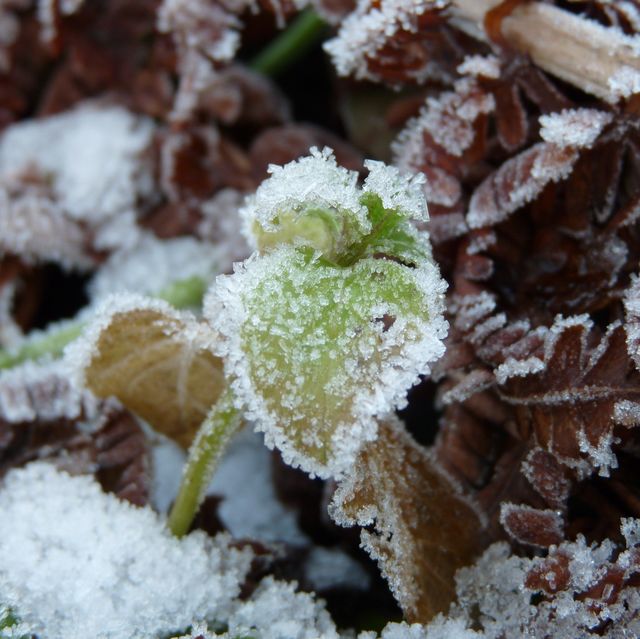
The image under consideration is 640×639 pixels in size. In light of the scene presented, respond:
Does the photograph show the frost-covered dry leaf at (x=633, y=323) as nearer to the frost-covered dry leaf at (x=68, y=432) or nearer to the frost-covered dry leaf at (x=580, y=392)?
the frost-covered dry leaf at (x=580, y=392)

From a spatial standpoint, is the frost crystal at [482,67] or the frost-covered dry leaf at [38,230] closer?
the frost crystal at [482,67]

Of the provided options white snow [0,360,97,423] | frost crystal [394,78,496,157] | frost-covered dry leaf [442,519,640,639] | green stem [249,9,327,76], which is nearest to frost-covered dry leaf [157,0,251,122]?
green stem [249,9,327,76]

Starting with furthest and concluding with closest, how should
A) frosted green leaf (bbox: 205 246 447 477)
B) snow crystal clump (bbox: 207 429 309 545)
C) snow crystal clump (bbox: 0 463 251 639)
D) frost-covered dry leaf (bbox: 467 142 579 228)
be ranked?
1. snow crystal clump (bbox: 207 429 309 545)
2. frost-covered dry leaf (bbox: 467 142 579 228)
3. snow crystal clump (bbox: 0 463 251 639)
4. frosted green leaf (bbox: 205 246 447 477)

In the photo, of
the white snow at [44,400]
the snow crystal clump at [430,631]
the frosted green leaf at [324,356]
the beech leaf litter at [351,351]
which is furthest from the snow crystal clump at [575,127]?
the white snow at [44,400]

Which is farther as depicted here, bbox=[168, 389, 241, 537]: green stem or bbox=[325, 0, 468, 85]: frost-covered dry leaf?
bbox=[325, 0, 468, 85]: frost-covered dry leaf

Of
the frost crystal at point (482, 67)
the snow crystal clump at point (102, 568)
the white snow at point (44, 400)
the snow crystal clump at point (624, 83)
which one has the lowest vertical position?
the snow crystal clump at point (102, 568)

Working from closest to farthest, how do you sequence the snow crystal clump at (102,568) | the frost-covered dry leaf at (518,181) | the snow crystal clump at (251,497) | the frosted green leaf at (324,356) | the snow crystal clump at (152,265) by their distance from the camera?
the frosted green leaf at (324,356) → the snow crystal clump at (102,568) → the frost-covered dry leaf at (518,181) → the snow crystal clump at (251,497) → the snow crystal clump at (152,265)

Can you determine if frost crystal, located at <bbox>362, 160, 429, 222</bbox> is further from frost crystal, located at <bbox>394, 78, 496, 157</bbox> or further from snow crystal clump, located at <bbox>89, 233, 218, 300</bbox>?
snow crystal clump, located at <bbox>89, 233, 218, 300</bbox>
